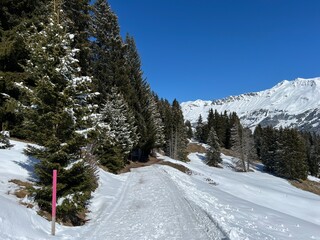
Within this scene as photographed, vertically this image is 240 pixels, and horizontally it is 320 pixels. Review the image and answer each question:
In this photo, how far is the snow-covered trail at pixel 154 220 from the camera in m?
9.45

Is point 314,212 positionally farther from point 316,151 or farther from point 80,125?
point 316,151

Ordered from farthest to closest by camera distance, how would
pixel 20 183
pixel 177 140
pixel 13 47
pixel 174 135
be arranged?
1. pixel 177 140
2. pixel 174 135
3. pixel 13 47
4. pixel 20 183

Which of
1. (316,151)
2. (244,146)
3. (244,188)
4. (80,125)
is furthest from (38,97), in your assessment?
(316,151)

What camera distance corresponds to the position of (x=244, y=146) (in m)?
75.8

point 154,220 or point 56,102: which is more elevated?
point 56,102

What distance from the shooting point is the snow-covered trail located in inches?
372

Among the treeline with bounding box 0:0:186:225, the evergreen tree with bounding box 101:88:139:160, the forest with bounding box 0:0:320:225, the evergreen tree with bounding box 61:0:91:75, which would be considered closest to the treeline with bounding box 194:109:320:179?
the forest with bounding box 0:0:320:225

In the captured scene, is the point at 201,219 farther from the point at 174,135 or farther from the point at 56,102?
the point at 174,135

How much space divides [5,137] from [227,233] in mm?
11996

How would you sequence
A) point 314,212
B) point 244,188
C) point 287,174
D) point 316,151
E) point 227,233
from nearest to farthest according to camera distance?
point 227,233, point 314,212, point 244,188, point 287,174, point 316,151

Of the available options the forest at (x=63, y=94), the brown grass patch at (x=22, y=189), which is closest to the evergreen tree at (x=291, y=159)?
the forest at (x=63, y=94)

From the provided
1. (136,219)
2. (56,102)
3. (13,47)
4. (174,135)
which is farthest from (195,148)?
(56,102)

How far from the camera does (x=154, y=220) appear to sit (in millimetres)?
11312

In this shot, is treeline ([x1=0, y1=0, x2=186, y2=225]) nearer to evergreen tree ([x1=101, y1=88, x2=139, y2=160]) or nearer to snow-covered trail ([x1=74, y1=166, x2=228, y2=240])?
evergreen tree ([x1=101, y1=88, x2=139, y2=160])
